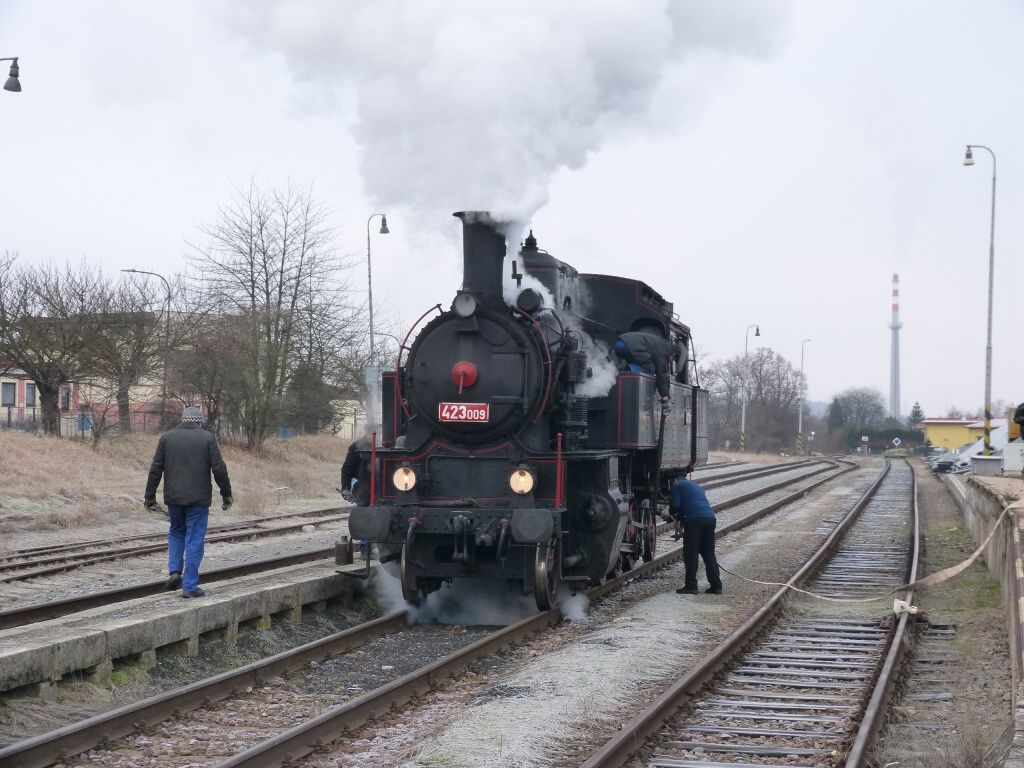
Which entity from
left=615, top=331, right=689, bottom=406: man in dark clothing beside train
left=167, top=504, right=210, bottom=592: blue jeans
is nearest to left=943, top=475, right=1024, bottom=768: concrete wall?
left=615, top=331, right=689, bottom=406: man in dark clothing beside train

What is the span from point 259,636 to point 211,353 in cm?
2231

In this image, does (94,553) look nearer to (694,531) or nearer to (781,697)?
(694,531)

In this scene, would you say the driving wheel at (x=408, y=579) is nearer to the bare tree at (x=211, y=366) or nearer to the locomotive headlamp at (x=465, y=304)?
the locomotive headlamp at (x=465, y=304)

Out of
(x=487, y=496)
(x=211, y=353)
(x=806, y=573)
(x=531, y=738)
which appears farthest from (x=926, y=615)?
(x=211, y=353)

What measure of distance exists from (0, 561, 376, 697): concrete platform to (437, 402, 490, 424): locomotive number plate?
6.31ft

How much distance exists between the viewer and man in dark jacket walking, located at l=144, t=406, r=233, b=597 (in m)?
8.77

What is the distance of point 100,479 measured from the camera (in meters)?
22.6

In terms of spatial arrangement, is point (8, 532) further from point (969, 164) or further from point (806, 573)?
point (969, 164)

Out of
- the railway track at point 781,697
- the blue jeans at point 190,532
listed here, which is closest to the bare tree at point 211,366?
the railway track at point 781,697

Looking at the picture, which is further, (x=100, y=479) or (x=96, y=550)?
(x=100, y=479)

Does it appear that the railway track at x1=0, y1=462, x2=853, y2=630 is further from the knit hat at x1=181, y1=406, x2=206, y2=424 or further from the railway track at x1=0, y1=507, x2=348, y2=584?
the knit hat at x1=181, y1=406, x2=206, y2=424

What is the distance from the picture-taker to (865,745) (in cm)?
602

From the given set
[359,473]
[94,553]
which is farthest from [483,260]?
[94,553]

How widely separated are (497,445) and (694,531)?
277cm
